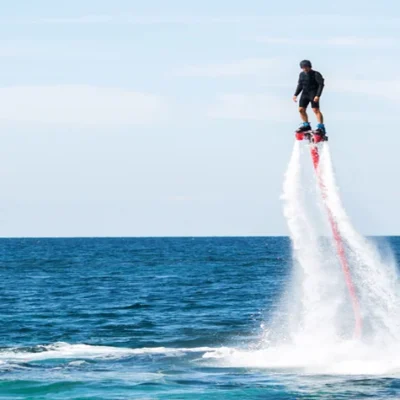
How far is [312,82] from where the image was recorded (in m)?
36.6

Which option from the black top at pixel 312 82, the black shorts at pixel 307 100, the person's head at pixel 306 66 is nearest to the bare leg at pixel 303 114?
the black shorts at pixel 307 100

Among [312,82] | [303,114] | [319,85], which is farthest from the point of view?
[303,114]

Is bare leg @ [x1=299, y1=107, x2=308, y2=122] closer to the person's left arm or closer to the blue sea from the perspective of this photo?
the person's left arm

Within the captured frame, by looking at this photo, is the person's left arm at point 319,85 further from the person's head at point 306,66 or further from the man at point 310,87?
the person's head at point 306,66

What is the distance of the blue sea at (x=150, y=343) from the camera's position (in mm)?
41344

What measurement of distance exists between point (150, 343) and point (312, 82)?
2503 cm

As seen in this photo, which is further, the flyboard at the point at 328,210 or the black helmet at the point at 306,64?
the flyboard at the point at 328,210

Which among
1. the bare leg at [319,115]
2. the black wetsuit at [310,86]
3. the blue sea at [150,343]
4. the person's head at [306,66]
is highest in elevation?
the person's head at [306,66]

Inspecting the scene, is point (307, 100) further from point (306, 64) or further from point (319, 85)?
point (306, 64)

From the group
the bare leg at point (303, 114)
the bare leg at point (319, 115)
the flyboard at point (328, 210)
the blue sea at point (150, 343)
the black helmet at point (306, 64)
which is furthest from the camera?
the blue sea at point (150, 343)

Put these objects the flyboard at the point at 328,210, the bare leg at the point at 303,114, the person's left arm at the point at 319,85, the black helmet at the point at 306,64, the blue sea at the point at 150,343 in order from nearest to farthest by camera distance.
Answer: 1. the person's left arm at the point at 319,85
2. the black helmet at the point at 306,64
3. the bare leg at the point at 303,114
4. the flyboard at the point at 328,210
5. the blue sea at the point at 150,343

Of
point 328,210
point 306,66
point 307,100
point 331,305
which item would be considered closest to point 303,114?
point 307,100

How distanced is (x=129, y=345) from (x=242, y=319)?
51.0 ft

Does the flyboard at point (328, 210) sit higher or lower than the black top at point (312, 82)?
lower
